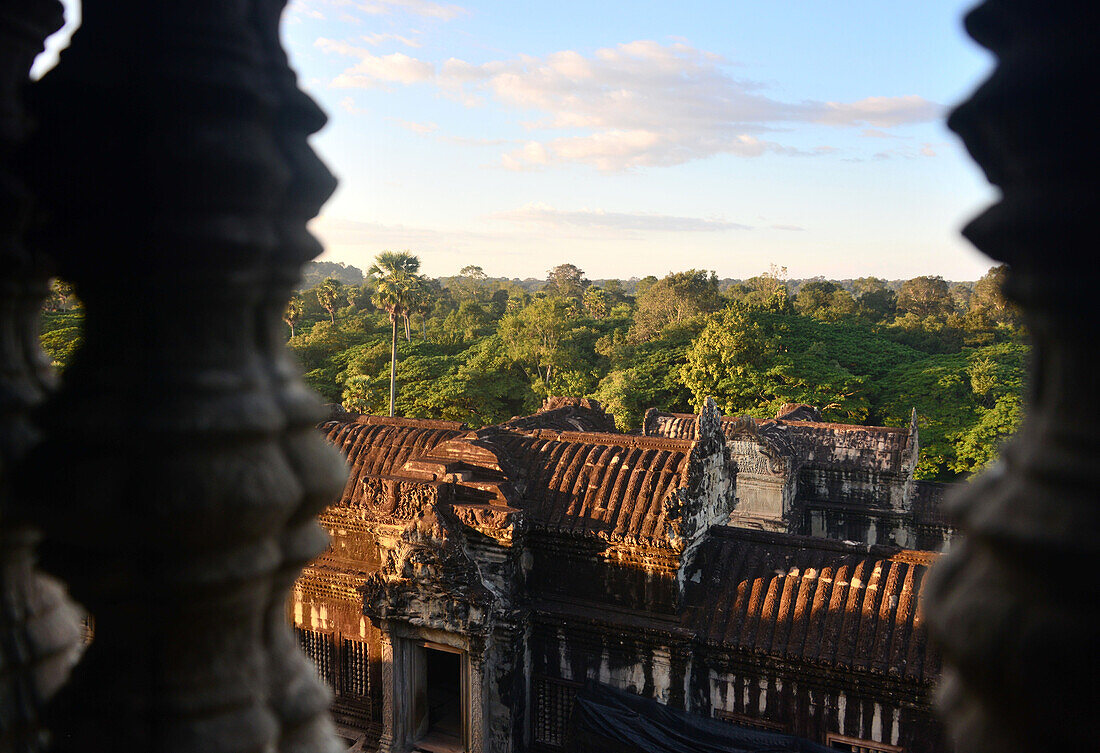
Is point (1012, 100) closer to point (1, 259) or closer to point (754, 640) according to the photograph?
point (1, 259)

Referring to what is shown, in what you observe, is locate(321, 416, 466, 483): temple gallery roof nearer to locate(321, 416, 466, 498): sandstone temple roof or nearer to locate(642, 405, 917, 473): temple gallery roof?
locate(321, 416, 466, 498): sandstone temple roof

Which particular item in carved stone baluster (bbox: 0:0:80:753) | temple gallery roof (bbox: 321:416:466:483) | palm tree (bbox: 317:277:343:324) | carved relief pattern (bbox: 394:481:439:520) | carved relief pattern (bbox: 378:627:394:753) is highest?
palm tree (bbox: 317:277:343:324)

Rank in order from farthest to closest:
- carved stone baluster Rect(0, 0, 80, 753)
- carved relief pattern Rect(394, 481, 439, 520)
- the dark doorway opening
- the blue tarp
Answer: the dark doorway opening, carved relief pattern Rect(394, 481, 439, 520), the blue tarp, carved stone baluster Rect(0, 0, 80, 753)

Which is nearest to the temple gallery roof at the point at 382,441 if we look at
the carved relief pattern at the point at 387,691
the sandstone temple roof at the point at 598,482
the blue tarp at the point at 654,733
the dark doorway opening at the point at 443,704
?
the sandstone temple roof at the point at 598,482

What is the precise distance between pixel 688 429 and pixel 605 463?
1301cm

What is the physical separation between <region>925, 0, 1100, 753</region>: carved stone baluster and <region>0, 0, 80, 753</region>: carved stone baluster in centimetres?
178

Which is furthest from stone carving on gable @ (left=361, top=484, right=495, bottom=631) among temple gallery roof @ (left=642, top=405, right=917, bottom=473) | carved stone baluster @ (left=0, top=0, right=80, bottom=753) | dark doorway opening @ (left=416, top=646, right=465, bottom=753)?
temple gallery roof @ (left=642, top=405, right=917, bottom=473)

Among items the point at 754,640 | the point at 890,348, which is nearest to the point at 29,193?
the point at 754,640

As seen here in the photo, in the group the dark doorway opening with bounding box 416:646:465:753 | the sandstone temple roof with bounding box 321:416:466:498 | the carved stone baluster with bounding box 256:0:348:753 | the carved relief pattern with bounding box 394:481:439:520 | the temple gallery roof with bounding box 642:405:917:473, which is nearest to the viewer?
the carved stone baluster with bounding box 256:0:348:753

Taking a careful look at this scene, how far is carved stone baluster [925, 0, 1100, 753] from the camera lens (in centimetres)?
80

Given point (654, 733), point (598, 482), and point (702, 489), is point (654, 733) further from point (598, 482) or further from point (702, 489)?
point (598, 482)

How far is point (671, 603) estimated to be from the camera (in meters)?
8.76

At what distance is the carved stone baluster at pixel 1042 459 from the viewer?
2.63ft

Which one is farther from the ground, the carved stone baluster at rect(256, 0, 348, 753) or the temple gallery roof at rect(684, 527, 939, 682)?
Result: the carved stone baluster at rect(256, 0, 348, 753)
